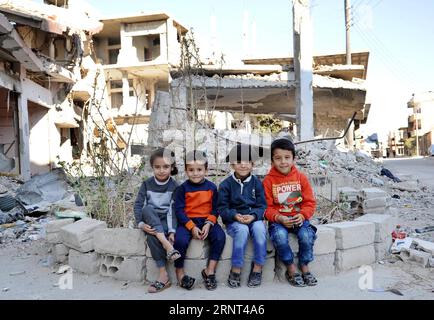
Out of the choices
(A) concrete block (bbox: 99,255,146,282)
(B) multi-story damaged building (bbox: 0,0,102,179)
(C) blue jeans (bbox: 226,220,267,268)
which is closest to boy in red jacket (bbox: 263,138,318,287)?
(C) blue jeans (bbox: 226,220,267,268)

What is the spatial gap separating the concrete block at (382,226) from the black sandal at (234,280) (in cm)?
144

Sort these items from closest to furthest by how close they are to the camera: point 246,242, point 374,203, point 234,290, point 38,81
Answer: point 234,290, point 246,242, point 374,203, point 38,81

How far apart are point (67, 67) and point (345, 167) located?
12.4 metres

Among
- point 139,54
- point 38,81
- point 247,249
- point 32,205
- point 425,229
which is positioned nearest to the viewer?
point 247,249

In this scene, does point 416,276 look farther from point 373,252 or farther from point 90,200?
point 90,200

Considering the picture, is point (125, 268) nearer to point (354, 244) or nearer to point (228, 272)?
point (228, 272)

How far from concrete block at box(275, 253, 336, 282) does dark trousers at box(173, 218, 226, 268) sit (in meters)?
0.52

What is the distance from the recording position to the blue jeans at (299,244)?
10.6 feet

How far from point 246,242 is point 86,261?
1.56m

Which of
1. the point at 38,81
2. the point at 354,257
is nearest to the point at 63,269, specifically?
the point at 354,257

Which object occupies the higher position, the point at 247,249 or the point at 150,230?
the point at 150,230

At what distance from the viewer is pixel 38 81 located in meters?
14.6

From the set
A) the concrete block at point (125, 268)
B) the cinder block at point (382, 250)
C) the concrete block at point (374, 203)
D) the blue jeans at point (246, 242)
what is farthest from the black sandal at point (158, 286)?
the concrete block at point (374, 203)

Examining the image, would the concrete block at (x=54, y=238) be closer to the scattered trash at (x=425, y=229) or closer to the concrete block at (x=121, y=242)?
the concrete block at (x=121, y=242)
